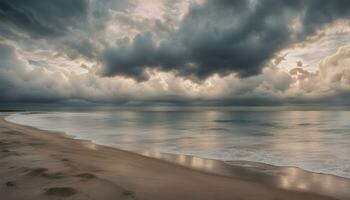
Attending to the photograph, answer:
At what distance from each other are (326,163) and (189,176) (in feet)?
26.2

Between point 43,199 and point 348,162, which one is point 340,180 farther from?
point 43,199

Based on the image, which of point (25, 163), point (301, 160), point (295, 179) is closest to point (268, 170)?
point (295, 179)

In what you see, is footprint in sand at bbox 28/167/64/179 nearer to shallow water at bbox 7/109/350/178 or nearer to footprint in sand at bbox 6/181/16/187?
footprint in sand at bbox 6/181/16/187

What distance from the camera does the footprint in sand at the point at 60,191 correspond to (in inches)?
239

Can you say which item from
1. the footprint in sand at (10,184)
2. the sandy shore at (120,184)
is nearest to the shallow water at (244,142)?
the sandy shore at (120,184)

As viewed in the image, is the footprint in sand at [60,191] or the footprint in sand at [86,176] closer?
the footprint in sand at [60,191]

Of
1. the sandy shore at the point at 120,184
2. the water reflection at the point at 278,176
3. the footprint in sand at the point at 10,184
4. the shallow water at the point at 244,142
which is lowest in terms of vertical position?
the shallow water at the point at 244,142

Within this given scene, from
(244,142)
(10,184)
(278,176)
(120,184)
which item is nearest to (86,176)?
(120,184)

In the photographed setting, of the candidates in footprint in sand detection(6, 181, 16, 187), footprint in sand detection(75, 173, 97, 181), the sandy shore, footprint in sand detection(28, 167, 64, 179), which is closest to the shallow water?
the sandy shore

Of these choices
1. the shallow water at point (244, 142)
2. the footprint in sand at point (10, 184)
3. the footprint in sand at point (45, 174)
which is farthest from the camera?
the shallow water at point (244, 142)

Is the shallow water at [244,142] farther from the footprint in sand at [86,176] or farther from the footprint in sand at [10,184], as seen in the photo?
the footprint in sand at [10,184]

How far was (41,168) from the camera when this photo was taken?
8.38m

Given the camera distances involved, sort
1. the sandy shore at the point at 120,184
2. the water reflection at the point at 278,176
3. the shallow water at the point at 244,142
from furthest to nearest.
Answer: the shallow water at the point at 244,142, the water reflection at the point at 278,176, the sandy shore at the point at 120,184

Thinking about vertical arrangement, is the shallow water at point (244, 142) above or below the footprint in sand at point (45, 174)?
below
